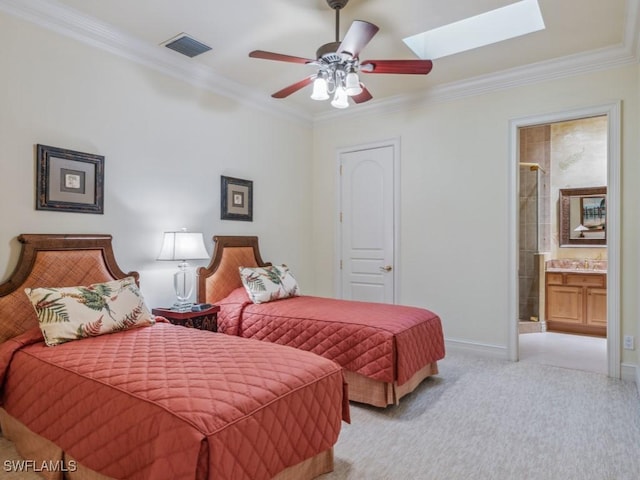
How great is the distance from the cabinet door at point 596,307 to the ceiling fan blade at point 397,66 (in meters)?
3.98

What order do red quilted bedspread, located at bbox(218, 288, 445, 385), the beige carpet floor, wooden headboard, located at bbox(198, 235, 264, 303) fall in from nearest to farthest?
the beige carpet floor < red quilted bedspread, located at bbox(218, 288, 445, 385) < wooden headboard, located at bbox(198, 235, 264, 303)

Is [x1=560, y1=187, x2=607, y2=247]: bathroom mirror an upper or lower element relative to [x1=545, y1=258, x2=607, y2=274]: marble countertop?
upper

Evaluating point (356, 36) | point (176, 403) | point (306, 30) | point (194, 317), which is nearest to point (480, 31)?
point (306, 30)

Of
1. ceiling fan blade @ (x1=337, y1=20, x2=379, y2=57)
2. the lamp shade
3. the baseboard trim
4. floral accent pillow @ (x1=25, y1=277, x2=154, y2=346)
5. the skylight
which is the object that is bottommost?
the baseboard trim

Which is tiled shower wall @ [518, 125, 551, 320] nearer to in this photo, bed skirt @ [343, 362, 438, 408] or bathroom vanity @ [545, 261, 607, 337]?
bathroom vanity @ [545, 261, 607, 337]

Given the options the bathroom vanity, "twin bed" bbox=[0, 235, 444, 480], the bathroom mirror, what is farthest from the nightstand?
the bathroom mirror

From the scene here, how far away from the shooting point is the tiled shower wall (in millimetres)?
5434

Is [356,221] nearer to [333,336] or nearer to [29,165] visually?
[333,336]

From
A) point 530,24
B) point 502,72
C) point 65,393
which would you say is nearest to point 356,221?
point 502,72

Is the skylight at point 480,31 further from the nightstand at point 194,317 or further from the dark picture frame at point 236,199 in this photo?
the nightstand at point 194,317

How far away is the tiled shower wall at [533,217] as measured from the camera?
214 inches

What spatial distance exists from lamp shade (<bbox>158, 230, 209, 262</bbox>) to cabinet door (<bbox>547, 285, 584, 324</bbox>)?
4.49 meters

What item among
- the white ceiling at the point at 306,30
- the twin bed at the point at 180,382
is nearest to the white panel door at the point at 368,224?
the white ceiling at the point at 306,30

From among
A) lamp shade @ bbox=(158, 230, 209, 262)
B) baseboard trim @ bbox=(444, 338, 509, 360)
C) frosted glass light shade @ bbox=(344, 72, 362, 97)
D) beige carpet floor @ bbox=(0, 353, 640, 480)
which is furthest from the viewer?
baseboard trim @ bbox=(444, 338, 509, 360)
